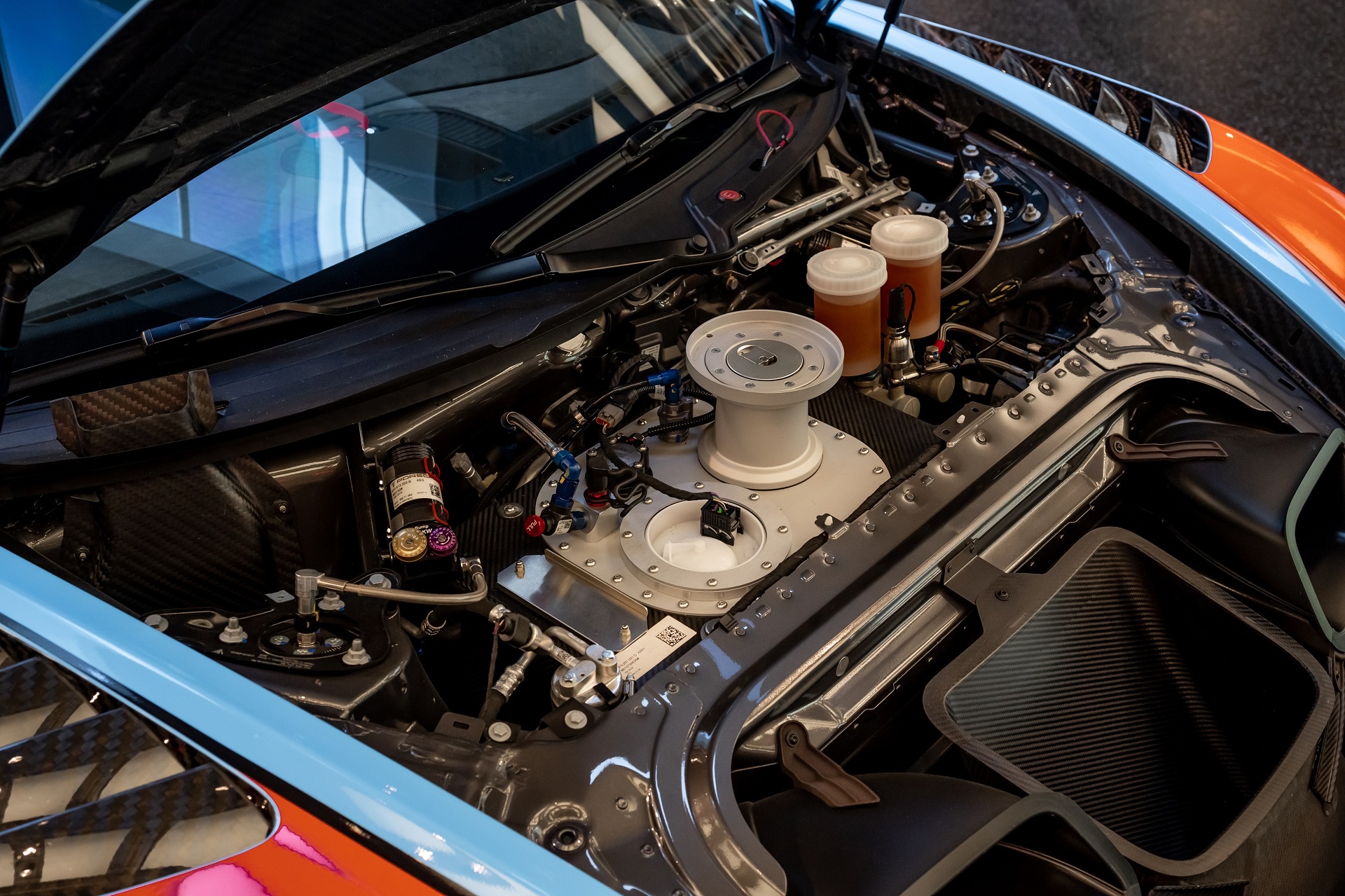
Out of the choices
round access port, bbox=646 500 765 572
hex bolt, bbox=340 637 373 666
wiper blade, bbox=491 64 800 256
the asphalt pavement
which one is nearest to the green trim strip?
round access port, bbox=646 500 765 572

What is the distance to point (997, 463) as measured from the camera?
1.54m

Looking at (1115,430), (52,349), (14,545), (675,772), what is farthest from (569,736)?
(1115,430)

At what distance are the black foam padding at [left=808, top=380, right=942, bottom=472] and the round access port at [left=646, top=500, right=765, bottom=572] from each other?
10.4 inches

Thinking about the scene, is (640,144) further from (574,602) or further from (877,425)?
(574,602)

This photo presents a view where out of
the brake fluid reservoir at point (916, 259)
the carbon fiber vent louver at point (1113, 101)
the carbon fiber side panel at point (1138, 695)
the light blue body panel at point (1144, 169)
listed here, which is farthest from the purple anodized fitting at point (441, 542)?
the carbon fiber vent louver at point (1113, 101)

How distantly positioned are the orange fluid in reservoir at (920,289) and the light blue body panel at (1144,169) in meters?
0.50

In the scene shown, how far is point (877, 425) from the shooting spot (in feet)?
5.50

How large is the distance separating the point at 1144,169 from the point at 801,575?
116 centimetres

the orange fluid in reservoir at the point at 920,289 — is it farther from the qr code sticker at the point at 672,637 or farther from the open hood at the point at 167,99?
the open hood at the point at 167,99

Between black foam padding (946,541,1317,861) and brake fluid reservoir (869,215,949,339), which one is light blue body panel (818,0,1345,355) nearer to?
brake fluid reservoir (869,215,949,339)

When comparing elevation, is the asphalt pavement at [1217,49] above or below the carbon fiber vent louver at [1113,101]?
below

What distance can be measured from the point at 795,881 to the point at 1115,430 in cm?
89

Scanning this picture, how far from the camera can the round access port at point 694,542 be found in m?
1.43

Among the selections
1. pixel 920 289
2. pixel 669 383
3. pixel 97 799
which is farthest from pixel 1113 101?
pixel 97 799
